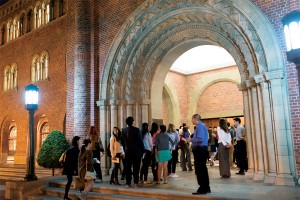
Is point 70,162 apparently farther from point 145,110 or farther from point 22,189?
point 145,110

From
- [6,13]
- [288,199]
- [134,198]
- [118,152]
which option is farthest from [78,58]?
[6,13]

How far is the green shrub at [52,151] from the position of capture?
10.9 m

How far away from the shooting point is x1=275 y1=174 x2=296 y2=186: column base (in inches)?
254

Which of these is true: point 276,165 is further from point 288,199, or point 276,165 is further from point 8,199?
point 8,199

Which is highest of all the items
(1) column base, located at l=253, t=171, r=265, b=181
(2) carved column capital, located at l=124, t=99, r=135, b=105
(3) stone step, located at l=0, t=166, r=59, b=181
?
(2) carved column capital, located at l=124, t=99, r=135, b=105

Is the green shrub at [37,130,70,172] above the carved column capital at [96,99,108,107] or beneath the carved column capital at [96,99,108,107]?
beneath

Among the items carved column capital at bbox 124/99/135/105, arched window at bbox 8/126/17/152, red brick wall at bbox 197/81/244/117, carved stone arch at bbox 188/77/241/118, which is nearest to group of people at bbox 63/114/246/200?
carved column capital at bbox 124/99/135/105

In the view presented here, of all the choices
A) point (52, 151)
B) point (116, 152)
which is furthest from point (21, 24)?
point (116, 152)

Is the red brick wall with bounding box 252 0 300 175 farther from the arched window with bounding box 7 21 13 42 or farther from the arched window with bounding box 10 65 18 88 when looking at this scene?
the arched window with bounding box 7 21 13 42

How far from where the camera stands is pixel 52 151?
10.9 metres

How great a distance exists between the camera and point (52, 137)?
11031mm

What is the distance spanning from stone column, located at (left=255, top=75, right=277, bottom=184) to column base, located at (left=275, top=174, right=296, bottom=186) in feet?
0.43

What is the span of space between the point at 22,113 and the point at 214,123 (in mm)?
10894

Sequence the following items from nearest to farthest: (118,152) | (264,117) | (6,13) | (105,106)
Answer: (264,117) < (118,152) < (105,106) < (6,13)
